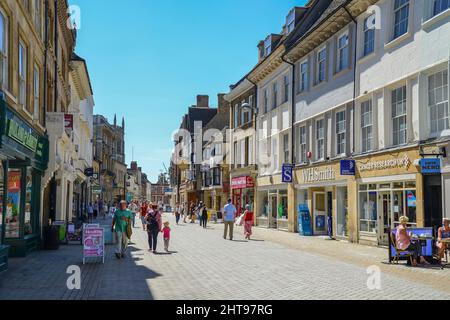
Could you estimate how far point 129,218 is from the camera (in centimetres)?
1606

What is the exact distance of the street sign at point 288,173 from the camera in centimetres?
2883

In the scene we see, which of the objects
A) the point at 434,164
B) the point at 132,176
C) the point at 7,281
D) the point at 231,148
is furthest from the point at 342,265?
the point at 132,176

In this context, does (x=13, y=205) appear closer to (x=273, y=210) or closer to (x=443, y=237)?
(x=443, y=237)

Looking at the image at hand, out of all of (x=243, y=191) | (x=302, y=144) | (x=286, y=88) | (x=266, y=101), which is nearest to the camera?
(x=302, y=144)

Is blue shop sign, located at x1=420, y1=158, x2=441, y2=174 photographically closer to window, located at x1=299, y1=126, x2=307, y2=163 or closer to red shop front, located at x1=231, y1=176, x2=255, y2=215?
window, located at x1=299, y1=126, x2=307, y2=163

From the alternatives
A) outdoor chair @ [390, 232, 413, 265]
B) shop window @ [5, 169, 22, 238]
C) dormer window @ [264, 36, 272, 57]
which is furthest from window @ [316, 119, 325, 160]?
shop window @ [5, 169, 22, 238]

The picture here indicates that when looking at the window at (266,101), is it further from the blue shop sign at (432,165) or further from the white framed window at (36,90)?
the blue shop sign at (432,165)

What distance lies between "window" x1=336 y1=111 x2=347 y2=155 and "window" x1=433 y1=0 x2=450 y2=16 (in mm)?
7057

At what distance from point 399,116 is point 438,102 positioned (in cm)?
221

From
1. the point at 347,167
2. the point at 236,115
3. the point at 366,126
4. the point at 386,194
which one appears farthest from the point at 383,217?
the point at 236,115

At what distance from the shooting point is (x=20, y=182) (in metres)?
16.0

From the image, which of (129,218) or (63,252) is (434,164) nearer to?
(129,218)

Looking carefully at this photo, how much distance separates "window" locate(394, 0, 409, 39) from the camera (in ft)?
60.0
